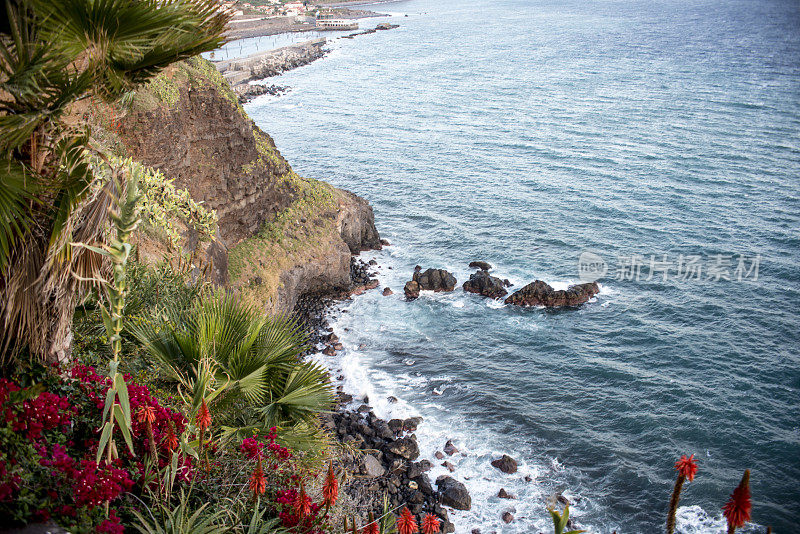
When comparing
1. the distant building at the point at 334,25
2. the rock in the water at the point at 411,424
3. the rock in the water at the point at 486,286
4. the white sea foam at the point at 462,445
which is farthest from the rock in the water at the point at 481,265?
the distant building at the point at 334,25

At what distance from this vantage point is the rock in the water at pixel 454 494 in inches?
776

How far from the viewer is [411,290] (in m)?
33.8

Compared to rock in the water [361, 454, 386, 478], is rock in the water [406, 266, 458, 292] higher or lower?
higher

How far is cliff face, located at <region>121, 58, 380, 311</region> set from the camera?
25.6m

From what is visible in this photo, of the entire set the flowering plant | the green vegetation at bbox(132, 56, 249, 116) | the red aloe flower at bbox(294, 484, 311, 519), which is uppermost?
the green vegetation at bbox(132, 56, 249, 116)

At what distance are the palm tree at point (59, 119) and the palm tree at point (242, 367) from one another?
2.02 metres

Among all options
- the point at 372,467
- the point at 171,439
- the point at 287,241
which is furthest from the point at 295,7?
the point at 171,439

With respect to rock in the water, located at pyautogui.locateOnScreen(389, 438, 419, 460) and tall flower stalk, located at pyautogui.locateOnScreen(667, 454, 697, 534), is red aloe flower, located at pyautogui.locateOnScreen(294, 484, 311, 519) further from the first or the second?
rock in the water, located at pyautogui.locateOnScreen(389, 438, 419, 460)

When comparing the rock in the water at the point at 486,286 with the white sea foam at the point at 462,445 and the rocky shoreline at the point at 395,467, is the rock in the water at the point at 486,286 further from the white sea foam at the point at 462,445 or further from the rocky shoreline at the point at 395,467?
the rocky shoreline at the point at 395,467

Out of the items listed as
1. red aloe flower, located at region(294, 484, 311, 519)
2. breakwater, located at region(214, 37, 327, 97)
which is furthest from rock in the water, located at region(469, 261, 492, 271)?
breakwater, located at region(214, 37, 327, 97)

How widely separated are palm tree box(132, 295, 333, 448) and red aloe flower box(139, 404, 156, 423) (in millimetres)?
1120

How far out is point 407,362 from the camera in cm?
2802

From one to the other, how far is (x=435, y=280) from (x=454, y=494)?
1591 centimetres

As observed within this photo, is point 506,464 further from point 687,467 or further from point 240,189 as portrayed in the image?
point 240,189
